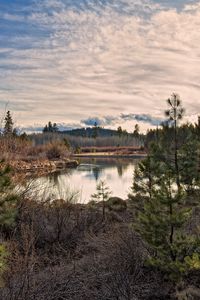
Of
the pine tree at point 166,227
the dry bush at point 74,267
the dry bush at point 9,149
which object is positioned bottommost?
the dry bush at point 74,267

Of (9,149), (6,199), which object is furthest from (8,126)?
(6,199)

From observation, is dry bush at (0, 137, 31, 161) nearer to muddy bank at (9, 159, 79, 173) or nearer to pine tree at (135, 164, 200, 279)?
muddy bank at (9, 159, 79, 173)

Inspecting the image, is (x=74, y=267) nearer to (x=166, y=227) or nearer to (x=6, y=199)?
(x=166, y=227)

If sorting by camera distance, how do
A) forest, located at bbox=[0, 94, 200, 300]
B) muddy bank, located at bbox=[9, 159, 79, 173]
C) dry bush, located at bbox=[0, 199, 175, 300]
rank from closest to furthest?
dry bush, located at bbox=[0, 199, 175, 300] < forest, located at bbox=[0, 94, 200, 300] < muddy bank, located at bbox=[9, 159, 79, 173]

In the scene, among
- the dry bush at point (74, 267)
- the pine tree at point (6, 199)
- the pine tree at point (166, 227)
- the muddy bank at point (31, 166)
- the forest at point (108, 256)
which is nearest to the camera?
the dry bush at point (74, 267)

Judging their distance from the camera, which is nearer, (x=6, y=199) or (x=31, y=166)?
(x=6, y=199)

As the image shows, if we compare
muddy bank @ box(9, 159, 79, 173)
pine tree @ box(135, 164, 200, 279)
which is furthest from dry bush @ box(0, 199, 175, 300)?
muddy bank @ box(9, 159, 79, 173)

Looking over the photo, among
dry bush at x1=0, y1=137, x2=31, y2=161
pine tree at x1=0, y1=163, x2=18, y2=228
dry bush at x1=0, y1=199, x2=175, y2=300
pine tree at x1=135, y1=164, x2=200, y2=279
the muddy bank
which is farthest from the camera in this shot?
the muddy bank

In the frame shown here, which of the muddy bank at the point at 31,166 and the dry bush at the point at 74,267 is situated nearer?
the dry bush at the point at 74,267

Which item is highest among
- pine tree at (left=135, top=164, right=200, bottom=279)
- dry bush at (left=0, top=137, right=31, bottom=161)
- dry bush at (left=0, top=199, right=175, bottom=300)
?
dry bush at (left=0, top=137, right=31, bottom=161)

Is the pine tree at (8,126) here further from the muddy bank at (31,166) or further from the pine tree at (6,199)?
the pine tree at (6,199)

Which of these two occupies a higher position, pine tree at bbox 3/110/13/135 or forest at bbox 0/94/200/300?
pine tree at bbox 3/110/13/135

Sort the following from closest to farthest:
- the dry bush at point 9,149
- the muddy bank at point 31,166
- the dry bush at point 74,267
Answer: the dry bush at point 74,267
the dry bush at point 9,149
the muddy bank at point 31,166

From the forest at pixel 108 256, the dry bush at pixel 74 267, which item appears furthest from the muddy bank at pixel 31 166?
the forest at pixel 108 256
